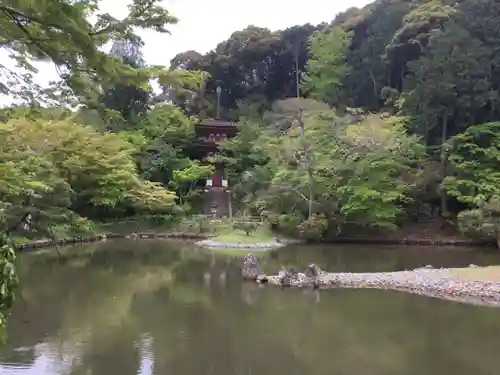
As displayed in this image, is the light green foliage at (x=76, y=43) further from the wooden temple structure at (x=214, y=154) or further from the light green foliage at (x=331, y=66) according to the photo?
the light green foliage at (x=331, y=66)

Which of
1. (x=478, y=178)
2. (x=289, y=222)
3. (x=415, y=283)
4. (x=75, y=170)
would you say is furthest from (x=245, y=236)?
(x=415, y=283)

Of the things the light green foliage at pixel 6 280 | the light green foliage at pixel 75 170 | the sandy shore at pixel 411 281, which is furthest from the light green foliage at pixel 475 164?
the light green foliage at pixel 6 280

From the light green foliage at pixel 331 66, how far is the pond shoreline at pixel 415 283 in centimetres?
2167

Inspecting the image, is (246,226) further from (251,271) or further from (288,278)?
(288,278)

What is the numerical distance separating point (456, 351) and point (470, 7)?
20.9 m

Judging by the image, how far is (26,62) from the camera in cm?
389

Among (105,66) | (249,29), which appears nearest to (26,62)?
(105,66)

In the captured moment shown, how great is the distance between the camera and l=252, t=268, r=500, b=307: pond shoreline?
11133 millimetres

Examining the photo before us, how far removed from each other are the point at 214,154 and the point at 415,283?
69.6 ft

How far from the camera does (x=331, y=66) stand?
34156mm

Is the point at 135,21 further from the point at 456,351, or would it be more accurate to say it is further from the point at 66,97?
the point at 456,351

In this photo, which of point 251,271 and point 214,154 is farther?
point 214,154

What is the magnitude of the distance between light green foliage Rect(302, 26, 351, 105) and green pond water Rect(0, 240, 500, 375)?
2158cm

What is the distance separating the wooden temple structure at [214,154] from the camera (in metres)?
29.5
